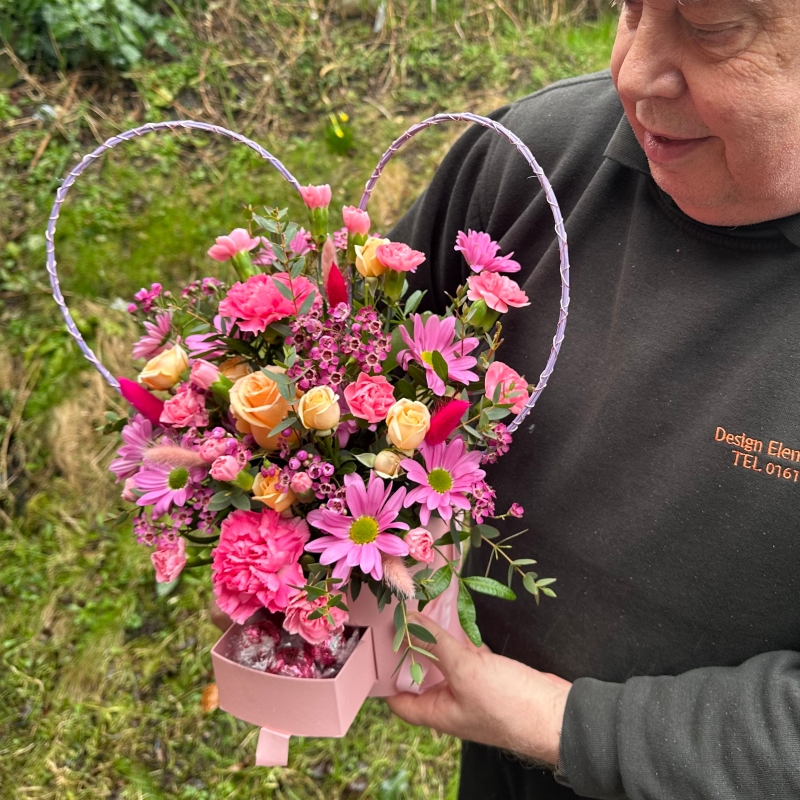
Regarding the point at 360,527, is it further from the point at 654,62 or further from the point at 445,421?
the point at 654,62

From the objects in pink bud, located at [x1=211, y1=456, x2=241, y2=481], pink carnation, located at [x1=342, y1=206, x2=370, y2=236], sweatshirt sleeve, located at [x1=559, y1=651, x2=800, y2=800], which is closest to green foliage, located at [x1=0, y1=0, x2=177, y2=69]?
pink carnation, located at [x1=342, y1=206, x2=370, y2=236]

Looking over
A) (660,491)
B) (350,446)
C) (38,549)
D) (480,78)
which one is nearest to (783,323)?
(660,491)

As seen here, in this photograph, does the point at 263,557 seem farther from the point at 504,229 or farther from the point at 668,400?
the point at 504,229

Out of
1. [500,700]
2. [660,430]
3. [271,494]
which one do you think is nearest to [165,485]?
[271,494]

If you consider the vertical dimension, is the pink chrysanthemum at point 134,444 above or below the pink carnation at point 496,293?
below

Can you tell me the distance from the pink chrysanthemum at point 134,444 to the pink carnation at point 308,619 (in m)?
0.30

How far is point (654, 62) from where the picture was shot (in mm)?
814

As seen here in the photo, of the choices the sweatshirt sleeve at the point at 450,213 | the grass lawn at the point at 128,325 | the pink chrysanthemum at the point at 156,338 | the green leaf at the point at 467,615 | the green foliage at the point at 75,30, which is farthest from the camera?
the green foliage at the point at 75,30

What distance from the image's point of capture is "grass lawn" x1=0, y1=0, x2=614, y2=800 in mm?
2137

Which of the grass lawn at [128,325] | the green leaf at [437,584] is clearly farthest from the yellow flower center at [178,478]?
the grass lawn at [128,325]

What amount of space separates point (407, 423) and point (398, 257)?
219mm

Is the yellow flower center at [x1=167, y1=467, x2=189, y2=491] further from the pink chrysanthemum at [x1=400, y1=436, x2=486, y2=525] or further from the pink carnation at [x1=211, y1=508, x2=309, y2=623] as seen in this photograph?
the pink chrysanthemum at [x1=400, y1=436, x2=486, y2=525]

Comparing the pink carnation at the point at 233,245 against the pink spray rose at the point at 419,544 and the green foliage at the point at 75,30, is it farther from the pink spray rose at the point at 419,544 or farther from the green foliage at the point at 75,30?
the green foliage at the point at 75,30

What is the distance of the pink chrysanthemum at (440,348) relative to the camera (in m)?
0.80
